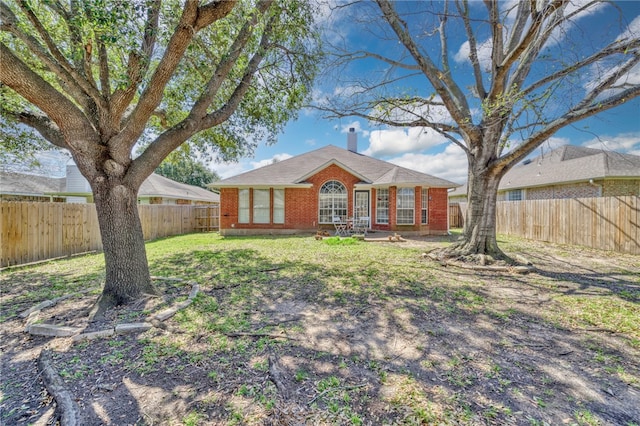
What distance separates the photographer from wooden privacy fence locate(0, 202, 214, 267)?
7276mm

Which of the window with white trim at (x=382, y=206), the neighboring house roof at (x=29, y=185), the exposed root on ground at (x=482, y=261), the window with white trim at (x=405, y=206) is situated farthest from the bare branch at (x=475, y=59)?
the neighboring house roof at (x=29, y=185)

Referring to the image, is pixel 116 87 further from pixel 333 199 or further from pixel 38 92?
pixel 333 199

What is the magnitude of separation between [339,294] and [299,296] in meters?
0.78

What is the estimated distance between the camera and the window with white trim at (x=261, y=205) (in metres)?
15.0

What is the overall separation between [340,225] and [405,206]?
12.4 feet

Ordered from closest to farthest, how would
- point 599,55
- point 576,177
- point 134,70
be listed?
1. point 134,70
2. point 599,55
3. point 576,177

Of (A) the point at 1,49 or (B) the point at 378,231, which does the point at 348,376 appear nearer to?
(A) the point at 1,49

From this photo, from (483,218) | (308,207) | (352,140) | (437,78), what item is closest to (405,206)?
(308,207)

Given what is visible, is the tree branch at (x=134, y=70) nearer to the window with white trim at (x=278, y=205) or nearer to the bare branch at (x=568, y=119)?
the bare branch at (x=568, y=119)

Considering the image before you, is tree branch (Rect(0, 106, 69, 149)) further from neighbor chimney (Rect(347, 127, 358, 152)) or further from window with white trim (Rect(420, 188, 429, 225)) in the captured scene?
neighbor chimney (Rect(347, 127, 358, 152))

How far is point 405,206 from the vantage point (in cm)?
1439

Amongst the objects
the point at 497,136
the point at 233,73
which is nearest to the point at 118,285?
the point at 233,73

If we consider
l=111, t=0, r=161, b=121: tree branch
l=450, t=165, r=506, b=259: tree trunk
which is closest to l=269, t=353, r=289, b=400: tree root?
l=111, t=0, r=161, b=121: tree branch

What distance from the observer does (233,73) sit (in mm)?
6699
